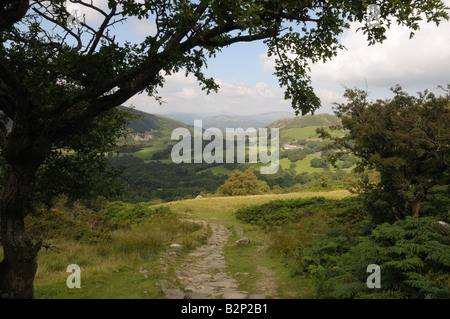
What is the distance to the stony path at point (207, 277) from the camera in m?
6.68

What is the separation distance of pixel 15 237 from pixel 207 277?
5.20 m

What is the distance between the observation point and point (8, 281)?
508 cm

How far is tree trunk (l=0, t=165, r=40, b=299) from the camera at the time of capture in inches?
196

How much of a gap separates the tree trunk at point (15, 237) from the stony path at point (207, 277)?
2915 millimetres

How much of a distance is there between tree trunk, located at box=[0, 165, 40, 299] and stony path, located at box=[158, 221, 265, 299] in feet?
9.56

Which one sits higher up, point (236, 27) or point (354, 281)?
point (236, 27)

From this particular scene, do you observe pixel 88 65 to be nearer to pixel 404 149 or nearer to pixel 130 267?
pixel 130 267

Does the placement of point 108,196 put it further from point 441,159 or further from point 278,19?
point 441,159

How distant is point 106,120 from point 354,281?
26.3ft

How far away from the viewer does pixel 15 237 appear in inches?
199

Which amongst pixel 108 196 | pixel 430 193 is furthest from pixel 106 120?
pixel 430 193

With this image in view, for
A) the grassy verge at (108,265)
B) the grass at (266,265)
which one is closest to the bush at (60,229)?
the grassy verge at (108,265)

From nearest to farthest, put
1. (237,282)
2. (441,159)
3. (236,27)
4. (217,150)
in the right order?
(236,27) < (237,282) < (441,159) < (217,150)

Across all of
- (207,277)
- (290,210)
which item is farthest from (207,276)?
(290,210)
